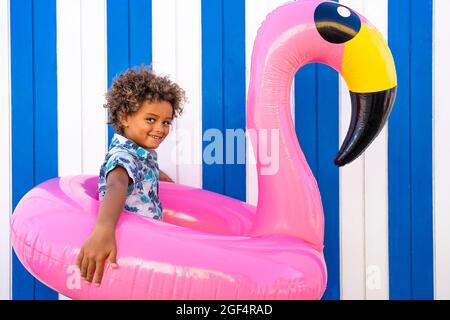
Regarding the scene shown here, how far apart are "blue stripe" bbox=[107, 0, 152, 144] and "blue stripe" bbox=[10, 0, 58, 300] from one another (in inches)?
7.2

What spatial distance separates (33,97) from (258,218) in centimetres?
91

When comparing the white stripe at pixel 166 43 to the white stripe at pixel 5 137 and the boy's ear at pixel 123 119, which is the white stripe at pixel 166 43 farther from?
the white stripe at pixel 5 137

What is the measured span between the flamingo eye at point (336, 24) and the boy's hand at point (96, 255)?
0.67 meters

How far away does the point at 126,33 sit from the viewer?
1.72 metres

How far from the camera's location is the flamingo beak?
1.22m

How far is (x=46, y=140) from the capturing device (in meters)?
1.73

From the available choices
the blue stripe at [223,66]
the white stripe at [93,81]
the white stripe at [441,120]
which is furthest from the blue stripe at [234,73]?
the white stripe at [441,120]

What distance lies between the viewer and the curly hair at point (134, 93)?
1.33 metres

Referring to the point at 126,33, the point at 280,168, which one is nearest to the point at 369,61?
the point at 280,168

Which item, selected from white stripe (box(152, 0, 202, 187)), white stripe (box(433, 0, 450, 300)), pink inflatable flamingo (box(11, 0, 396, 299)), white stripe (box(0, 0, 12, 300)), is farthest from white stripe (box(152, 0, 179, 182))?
white stripe (box(433, 0, 450, 300))

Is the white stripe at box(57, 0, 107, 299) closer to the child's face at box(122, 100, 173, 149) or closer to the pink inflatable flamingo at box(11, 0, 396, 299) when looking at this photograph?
the pink inflatable flamingo at box(11, 0, 396, 299)
